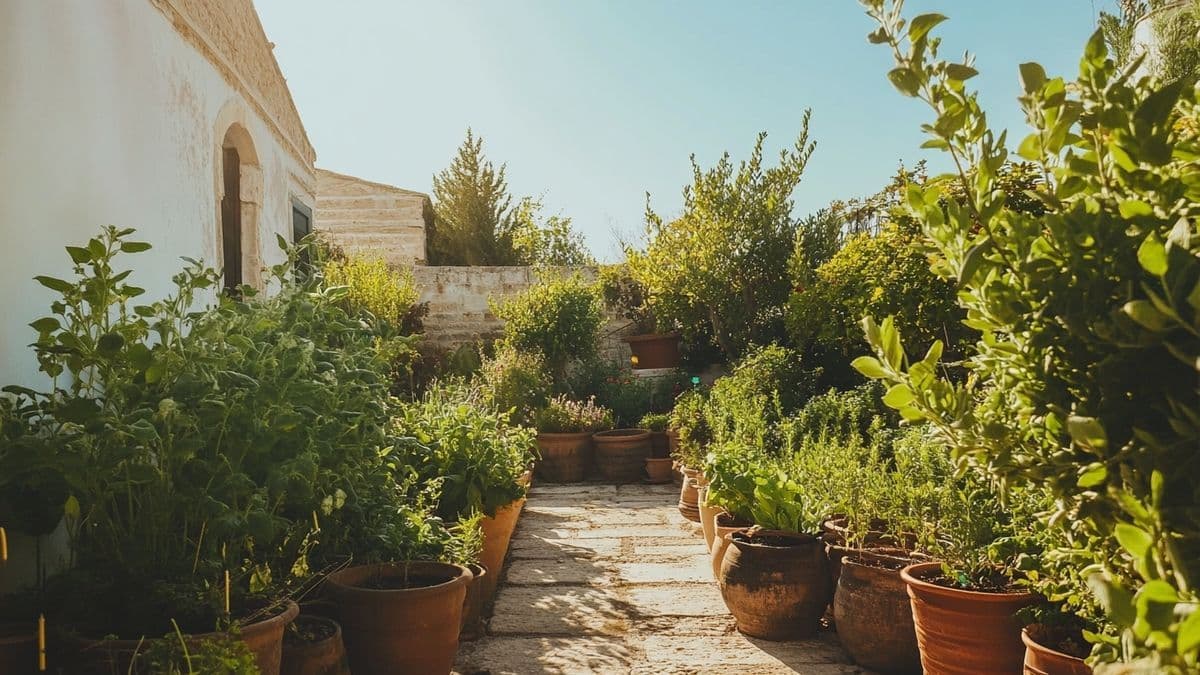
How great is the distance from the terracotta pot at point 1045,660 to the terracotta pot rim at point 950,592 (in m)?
0.15

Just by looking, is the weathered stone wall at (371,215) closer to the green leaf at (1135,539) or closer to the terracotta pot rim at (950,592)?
the terracotta pot rim at (950,592)

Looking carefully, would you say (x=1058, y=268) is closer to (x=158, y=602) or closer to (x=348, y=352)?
(x=158, y=602)

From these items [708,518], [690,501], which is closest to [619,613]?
[708,518]

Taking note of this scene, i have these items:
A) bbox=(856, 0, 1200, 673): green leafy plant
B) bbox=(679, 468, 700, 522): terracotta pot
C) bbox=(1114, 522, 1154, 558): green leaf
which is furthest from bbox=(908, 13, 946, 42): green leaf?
bbox=(679, 468, 700, 522): terracotta pot

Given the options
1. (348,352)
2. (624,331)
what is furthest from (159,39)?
(624,331)

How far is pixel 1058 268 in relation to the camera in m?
1.20

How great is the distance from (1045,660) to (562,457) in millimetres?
5595

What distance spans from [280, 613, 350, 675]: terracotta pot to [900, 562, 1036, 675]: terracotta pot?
1863 mm

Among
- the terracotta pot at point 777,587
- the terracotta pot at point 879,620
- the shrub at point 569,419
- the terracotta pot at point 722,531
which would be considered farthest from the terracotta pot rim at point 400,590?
the shrub at point 569,419

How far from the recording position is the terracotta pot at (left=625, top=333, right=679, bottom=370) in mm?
9273

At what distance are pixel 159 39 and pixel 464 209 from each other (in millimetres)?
16244

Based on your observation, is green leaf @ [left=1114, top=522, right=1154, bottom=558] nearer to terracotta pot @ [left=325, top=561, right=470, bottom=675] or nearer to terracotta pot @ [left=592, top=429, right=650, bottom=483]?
terracotta pot @ [left=325, top=561, right=470, bottom=675]

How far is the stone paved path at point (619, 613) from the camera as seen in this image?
3287mm

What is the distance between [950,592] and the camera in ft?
8.70
